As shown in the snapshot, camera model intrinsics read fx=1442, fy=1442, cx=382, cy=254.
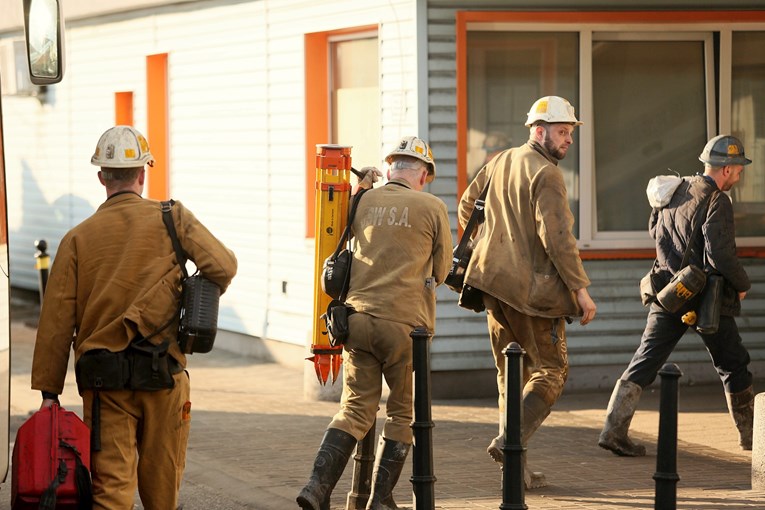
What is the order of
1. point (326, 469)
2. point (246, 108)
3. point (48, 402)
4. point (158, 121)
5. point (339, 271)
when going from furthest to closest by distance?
1. point (158, 121)
2. point (246, 108)
3. point (339, 271)
4. point (326, 469)
5. point (48, 402)

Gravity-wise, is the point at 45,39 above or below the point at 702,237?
above

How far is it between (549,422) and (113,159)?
5.41m

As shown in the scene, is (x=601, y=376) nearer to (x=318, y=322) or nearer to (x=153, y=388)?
(x=318, y=322)

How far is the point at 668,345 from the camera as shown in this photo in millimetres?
9398

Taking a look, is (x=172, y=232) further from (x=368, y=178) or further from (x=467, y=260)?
(x=467, y=260)

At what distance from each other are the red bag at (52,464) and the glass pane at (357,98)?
→ 24.2 ft

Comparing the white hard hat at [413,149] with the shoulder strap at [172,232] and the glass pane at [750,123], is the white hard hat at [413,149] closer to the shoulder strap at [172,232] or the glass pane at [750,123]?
the shoulder strap at [172,232]

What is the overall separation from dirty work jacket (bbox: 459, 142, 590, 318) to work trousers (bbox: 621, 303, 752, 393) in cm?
146

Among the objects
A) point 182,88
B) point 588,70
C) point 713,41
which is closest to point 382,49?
point 588,70

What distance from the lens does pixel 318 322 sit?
7.89 m

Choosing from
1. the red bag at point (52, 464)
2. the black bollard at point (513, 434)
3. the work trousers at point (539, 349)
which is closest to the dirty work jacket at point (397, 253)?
the work trousers at point (539, 349)

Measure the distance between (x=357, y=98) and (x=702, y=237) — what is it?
4.87 meters

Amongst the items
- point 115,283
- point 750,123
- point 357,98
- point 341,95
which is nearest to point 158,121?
point 341,95

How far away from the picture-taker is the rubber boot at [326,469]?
7.01 metres
